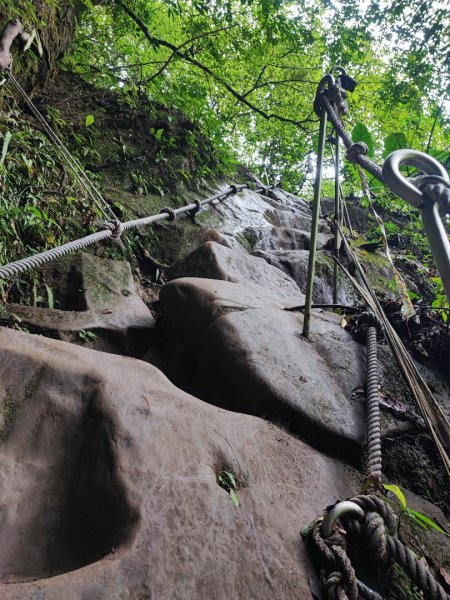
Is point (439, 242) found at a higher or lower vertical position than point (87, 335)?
higher

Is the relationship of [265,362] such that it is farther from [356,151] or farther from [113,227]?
[113,227]

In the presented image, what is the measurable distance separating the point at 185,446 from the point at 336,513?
0.58 metres

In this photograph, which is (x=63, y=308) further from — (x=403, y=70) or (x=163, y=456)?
(x=403, y=70)

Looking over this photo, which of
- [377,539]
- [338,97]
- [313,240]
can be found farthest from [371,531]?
[338,97]

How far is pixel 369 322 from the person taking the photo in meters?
2.60

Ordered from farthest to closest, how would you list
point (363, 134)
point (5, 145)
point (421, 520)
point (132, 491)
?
1. point (363, 134)
2. point (5, 145)
3. point (421, 520)
4. point (132, 491)

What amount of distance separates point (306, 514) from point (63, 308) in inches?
82.5

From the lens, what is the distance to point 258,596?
111cm

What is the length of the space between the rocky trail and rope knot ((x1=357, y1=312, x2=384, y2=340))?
0.10 meters

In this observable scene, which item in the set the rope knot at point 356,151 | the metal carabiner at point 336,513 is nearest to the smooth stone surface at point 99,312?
the metal carabiner at point 336,513

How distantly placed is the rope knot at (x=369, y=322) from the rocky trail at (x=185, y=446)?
10 centimetres

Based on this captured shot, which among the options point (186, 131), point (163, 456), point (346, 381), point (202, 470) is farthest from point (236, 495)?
point (186, 131)

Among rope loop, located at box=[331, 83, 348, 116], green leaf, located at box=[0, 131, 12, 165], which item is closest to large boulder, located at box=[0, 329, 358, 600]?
green leaf, located at box=[0, 131, 12, 165]

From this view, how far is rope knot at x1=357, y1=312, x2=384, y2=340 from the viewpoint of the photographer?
2559 millimetres
